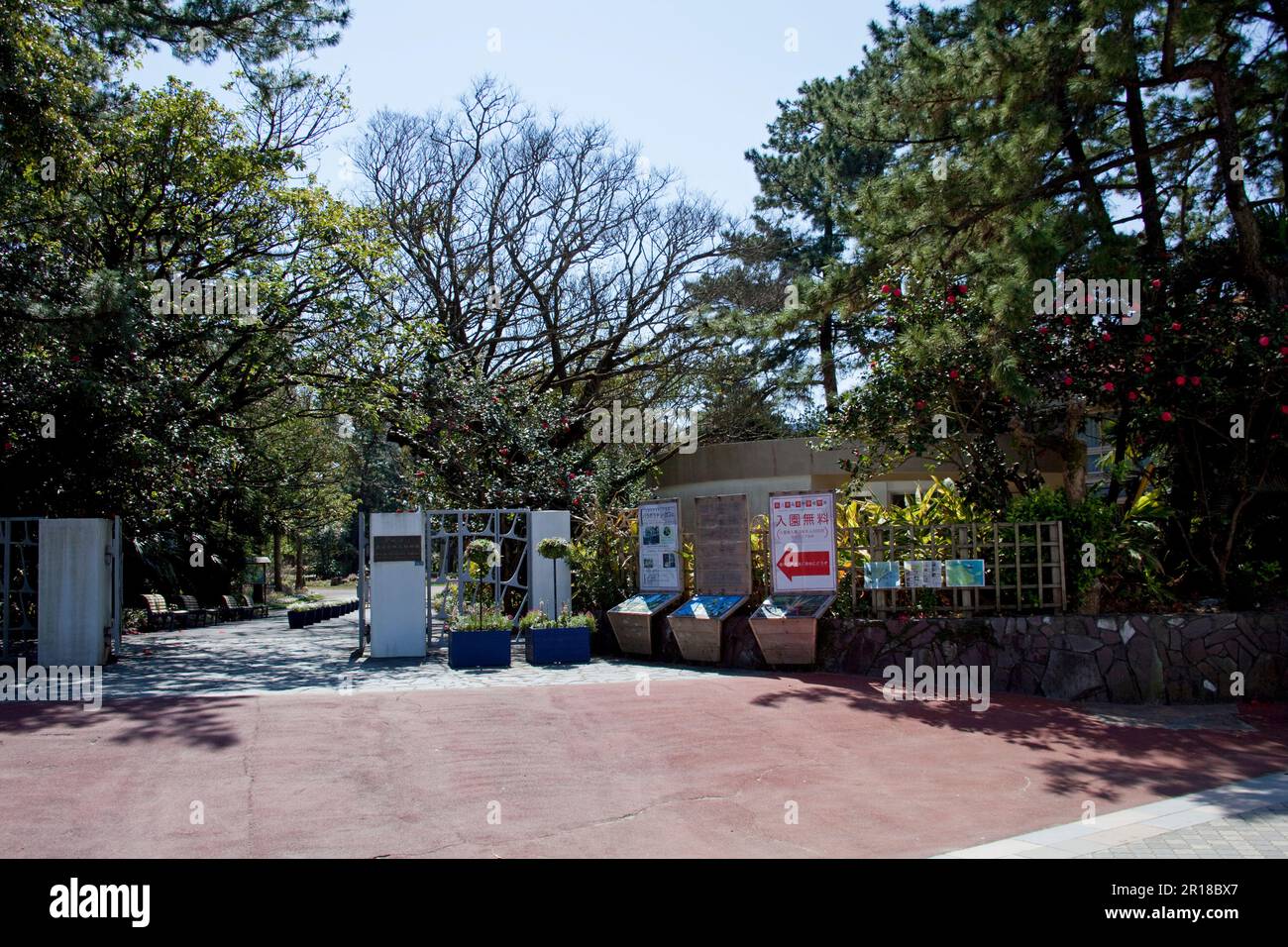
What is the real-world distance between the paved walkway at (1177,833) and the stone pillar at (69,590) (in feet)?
35.1

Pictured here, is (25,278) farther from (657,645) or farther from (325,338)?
(657,645)

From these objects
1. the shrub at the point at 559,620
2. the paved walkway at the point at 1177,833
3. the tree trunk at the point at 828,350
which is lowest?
the paved walkway at the point at 1177,833

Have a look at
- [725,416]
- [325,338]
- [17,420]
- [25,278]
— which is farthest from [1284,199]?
[17,420]

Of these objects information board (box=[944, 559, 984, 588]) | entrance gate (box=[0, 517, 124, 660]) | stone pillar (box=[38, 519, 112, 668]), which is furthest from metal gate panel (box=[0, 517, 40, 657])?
information board (box=[944, 559, 984, 588])

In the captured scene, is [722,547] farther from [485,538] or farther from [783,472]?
[783,472]

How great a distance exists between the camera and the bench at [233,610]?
26.5 m

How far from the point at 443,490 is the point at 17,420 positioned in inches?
257

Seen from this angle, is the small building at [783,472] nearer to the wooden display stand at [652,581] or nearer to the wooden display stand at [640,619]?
the wooden display stand at [652,581]

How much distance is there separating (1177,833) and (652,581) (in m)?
8.42

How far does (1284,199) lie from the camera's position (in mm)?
11625

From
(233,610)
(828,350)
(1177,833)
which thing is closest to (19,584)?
(233,610)

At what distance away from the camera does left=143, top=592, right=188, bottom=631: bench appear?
21422 millimetres

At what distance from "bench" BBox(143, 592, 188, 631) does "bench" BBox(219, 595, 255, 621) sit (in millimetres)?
2894

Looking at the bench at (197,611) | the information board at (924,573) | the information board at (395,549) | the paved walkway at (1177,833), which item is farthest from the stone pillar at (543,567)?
the bench at (197,611)
